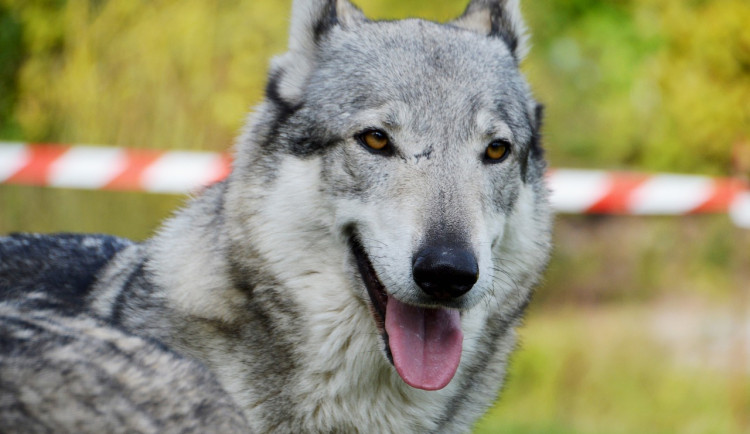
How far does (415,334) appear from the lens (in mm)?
3312

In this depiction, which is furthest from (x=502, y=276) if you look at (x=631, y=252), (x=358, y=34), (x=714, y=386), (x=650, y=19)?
(x=650, y=19)

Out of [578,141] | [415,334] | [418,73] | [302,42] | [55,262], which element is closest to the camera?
[415,334]

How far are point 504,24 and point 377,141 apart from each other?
114 centimetres

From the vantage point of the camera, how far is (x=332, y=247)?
348 cm

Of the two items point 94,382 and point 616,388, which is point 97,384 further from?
point 616,388

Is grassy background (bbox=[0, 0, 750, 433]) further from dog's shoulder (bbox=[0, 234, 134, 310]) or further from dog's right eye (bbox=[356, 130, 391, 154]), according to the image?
dog's right eye (bbox=[356, 130, 391, 154])

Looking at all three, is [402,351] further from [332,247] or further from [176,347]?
[176,347]

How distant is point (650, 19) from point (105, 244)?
26.0ft

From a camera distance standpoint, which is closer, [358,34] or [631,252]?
A: [358,34]

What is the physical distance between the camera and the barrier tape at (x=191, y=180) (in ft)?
24.0

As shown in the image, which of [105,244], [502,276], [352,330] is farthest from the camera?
[105,244]

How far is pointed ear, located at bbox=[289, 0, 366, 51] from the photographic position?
386 cm

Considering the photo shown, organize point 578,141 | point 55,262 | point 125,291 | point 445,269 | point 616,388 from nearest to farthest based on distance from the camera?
point 445,269 < point 125,291 < point 55,262 < point 616,388 < point 578,141

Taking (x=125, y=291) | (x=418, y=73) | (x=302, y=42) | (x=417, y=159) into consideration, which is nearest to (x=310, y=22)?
(x=302, y=42)
